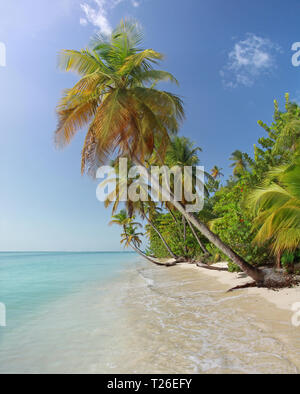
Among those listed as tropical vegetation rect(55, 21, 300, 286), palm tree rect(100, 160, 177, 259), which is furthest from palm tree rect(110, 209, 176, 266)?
tropical vegetation rect(55, 21, 300, 286)

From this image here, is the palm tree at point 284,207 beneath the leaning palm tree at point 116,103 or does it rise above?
beneath

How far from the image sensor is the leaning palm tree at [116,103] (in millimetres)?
7641

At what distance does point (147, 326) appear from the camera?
4.64 m

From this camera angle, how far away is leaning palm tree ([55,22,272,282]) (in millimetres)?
7641

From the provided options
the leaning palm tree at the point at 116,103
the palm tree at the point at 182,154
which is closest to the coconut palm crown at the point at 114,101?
the leaning palm tree at the point at 116,103

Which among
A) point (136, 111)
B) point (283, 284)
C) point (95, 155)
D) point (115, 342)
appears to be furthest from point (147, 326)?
point (136, 111)

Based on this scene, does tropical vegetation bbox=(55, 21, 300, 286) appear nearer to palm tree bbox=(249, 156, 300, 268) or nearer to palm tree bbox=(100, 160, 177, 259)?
palm tree bbox=(249, 156, 300, 268)

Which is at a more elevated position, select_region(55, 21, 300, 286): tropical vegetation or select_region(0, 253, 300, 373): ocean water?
select_region(55, 21, 300, 286): tropical vegetation

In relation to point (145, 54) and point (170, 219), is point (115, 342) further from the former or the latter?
point (170, 219)

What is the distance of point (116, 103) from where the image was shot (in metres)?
7.57

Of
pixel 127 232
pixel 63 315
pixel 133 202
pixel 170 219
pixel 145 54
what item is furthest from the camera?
pixel 127 232

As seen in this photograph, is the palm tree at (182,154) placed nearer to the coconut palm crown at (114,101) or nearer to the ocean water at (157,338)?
the coconut palm crown at (114,101)
